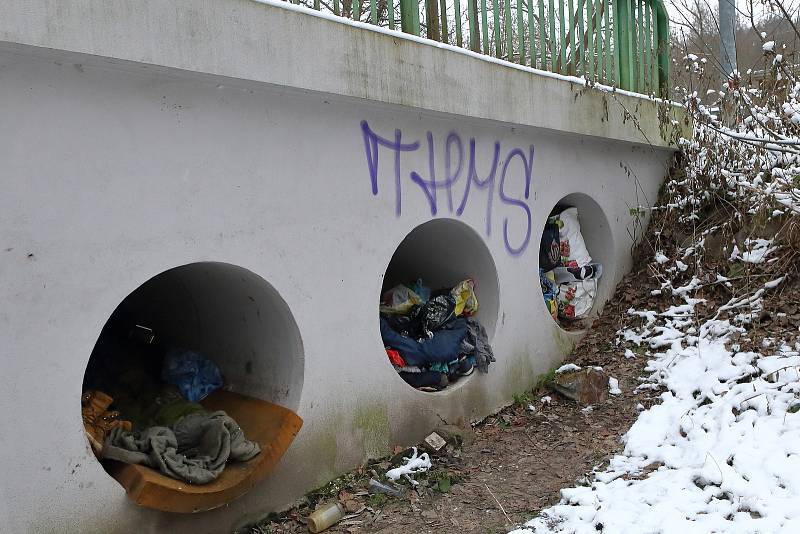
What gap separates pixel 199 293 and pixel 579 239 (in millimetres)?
3747

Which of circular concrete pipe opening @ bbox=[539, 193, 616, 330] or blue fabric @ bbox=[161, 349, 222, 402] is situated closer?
blue fabric @ bbox=[161, 349, 222, 402]

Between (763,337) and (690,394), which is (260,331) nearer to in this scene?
(690,394)

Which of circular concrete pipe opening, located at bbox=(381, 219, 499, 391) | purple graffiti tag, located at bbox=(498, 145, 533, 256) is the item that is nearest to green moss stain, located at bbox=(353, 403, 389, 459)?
circular concrete pipe opening, located at bbox=(381, 219, 499, 391)

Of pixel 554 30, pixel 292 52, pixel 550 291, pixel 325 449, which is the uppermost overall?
pixel 554 30

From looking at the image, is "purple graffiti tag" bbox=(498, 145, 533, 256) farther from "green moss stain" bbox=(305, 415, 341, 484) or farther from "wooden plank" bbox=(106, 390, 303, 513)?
"wooden plank" bbox=(106, 390, 303, 513)

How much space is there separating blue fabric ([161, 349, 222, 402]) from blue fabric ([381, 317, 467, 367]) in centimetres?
121

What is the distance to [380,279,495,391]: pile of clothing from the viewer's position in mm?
4953

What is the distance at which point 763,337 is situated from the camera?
5.27 metres

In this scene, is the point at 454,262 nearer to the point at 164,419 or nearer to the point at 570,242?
the point at 570,242

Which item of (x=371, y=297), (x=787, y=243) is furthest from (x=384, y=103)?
(x=787, y=243)

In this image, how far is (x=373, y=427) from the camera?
4359 millimetres

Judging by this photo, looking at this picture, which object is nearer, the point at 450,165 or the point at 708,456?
the point at 708,456

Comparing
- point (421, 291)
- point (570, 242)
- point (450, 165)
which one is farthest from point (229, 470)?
point (570, 242)

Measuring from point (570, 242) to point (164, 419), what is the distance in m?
4.08
